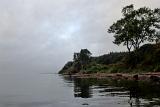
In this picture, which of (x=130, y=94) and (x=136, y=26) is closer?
(x=130, y=94)

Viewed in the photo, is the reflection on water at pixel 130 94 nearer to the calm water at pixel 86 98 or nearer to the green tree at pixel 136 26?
the calm water at pixel 86 98

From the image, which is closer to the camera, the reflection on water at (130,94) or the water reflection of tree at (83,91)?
the reflection on water at (130,94)

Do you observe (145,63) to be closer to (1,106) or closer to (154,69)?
(154,69)

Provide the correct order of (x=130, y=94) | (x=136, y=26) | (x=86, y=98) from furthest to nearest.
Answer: (x=136, y=26) → (x=130, y=94) → (x=86, y=98)

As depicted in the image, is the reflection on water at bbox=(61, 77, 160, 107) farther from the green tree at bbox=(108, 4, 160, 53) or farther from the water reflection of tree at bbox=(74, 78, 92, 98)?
the green tree at bbox=(108, 4, 160, 53)

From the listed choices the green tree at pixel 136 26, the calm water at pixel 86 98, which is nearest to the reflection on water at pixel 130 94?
the calm water at pixel 86 98

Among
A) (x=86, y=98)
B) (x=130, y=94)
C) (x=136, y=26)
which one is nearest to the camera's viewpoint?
(x=86, y=98)

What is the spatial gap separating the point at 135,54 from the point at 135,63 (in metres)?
3.00

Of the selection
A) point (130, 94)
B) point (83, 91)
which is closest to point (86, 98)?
point (130, 94)

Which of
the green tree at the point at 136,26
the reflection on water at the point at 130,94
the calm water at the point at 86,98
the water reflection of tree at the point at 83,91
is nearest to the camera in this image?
the reflection on water at the point at 130,94

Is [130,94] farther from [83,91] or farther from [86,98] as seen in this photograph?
[83,91]

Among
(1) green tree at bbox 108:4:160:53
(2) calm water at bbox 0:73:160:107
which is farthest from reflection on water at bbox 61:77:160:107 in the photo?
(1) green tree at bbox 108:4:160:53

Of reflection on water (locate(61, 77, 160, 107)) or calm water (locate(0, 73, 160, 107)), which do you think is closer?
reflection on water (locate(61, 77, 160, 107))

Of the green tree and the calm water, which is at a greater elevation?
the green tree
